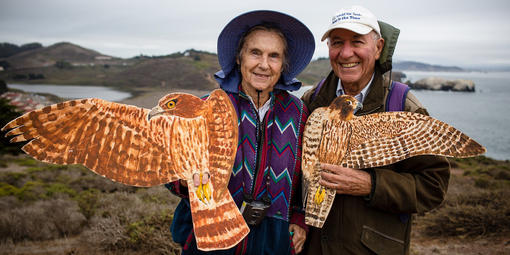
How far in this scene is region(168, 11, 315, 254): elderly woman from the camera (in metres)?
2.05

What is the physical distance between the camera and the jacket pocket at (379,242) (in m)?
2.03

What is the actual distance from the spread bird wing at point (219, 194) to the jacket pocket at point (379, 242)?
0.90 metres

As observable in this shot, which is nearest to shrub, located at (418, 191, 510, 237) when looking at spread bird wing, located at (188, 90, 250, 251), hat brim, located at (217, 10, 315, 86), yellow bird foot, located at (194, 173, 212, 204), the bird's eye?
hat brim, located at (217, 10, 315, 86)

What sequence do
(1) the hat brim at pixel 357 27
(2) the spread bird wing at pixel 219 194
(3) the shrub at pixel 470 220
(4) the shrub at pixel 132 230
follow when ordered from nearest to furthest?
(2) the spread bird wing at pixel 219 194 → (1) the hat brim at pixel 357 27 → (4) the shrub at pixel 132 230 → (3) the shrub at pixel 470 220

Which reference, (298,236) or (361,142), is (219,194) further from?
(361,142)

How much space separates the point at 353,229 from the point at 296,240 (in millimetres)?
457

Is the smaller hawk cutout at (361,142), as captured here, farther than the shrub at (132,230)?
No

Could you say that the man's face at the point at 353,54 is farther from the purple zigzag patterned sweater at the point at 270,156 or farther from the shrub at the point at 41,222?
the shrub at the point at 41,222

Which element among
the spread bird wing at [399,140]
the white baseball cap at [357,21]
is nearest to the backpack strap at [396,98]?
the spread bird wing at [399,140]

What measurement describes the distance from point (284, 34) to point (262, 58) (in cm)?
37

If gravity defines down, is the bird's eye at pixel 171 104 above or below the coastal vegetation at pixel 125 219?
above

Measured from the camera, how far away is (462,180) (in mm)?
10742

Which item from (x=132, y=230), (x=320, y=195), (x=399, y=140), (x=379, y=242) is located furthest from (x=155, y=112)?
(x=132, y=230)

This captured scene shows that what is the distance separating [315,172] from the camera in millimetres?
2098
